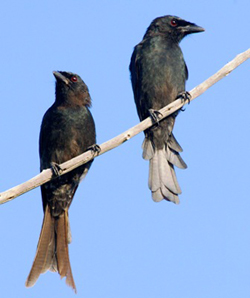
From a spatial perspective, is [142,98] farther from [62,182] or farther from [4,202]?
[4,202]

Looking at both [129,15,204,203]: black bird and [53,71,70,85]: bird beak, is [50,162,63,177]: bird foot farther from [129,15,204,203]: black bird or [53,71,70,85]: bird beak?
[129,15,204,203]: black bird

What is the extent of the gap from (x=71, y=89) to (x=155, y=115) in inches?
38.4

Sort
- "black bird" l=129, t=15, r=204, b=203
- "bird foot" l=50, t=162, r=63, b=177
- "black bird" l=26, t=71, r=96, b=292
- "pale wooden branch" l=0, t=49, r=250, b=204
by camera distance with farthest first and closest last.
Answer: "black bird" l=129, t=15, r=204, b=203 < "black bird" l=26, t=71, r=96, b=292 < "bird foot" l=50, t=162, r=63, b=177 < "pale wooden branch" l=0, t=49, r=250, b=204

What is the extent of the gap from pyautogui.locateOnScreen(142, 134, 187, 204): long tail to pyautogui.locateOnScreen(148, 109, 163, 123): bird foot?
0.57 meters

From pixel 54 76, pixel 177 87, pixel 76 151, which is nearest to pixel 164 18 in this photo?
pixel 177 87

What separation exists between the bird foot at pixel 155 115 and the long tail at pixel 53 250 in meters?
1.37

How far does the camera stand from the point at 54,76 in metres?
7.26

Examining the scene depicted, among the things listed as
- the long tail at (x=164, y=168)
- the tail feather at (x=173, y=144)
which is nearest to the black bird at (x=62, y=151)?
the long tail at (x=164, y=168)

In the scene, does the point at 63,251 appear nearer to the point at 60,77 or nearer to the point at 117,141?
the point at 117,141

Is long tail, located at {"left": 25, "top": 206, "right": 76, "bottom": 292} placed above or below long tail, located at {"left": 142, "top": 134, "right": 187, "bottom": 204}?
below

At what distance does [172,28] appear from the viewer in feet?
25.9

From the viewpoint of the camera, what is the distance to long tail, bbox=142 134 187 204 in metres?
7.44

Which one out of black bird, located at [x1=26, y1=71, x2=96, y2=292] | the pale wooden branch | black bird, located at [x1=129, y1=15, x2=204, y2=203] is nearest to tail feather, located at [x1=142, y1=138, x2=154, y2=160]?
black bird, located at [x1=129, y1=15, x2=204, y2=203]

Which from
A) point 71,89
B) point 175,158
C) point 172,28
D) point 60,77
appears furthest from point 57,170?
point 172,28
